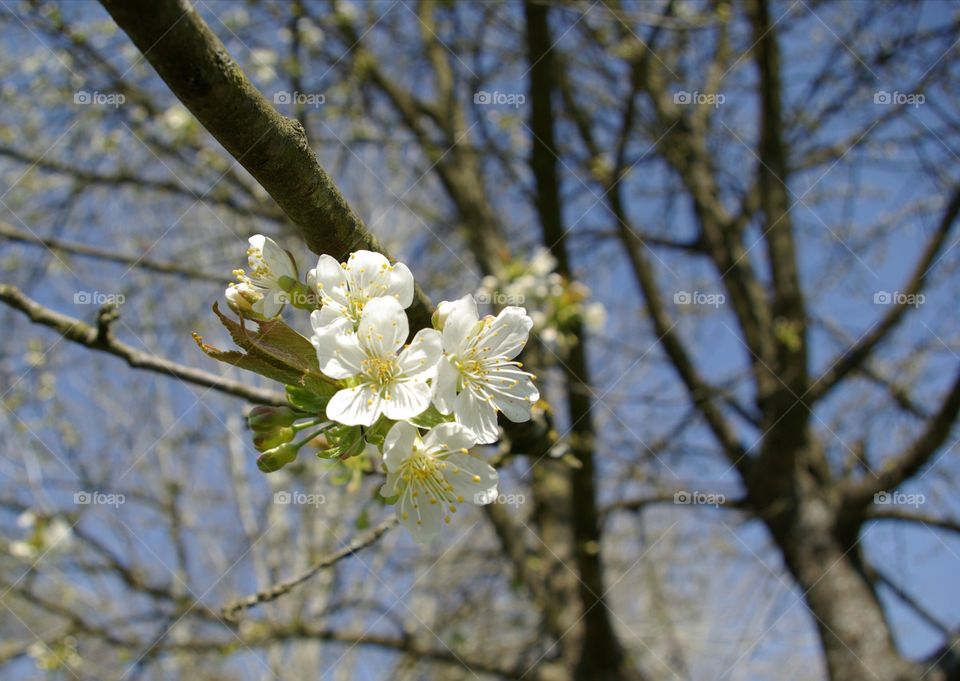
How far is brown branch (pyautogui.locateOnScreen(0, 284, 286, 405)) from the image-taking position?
1539 millimetres

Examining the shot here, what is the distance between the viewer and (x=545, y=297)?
2.90 meters

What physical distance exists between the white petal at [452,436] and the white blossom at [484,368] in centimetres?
2

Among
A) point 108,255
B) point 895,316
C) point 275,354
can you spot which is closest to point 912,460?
point 895,316

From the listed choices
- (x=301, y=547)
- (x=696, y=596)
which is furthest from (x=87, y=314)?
(x=696, y=596)

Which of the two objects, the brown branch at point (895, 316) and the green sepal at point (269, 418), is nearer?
the green sepal at point (269, 418)

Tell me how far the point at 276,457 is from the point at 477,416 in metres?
0.34

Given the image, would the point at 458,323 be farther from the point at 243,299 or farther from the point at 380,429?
the point at 243,299

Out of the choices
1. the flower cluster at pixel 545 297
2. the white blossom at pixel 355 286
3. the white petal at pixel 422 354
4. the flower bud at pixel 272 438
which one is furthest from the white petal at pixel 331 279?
the flower cluster at pixel 545 297

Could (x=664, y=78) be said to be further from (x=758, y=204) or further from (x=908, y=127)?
(x=908, y=127)

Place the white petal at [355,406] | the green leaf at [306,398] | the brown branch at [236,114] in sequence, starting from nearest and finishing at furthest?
the brown branch at [236,114], the white petal at [355,406], the green leaf at [306,398]

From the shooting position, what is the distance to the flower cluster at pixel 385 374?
3.60 ft

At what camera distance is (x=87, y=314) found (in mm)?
3703

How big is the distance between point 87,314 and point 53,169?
795mm

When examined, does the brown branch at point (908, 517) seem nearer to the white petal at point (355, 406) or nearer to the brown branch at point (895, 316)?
the brown branch at point (895, 316)
